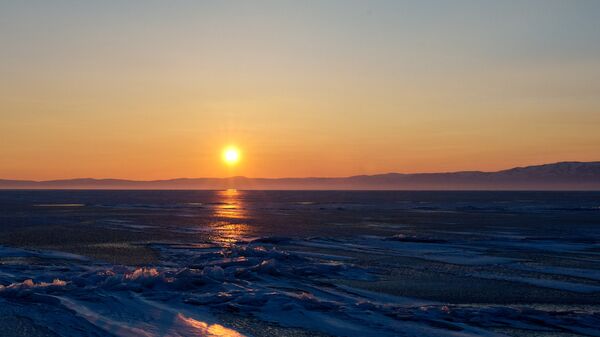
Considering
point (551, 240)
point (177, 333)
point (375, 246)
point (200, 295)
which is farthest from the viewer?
point (551, 240)

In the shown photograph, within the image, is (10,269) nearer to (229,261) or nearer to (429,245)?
(229,261)

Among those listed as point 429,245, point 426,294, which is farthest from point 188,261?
point 429,245

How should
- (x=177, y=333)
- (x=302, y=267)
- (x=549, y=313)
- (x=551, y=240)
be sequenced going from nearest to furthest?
(x=177, y=333)
(x=549, y=313)
(x=302, y=267)
(x=551, y=240)

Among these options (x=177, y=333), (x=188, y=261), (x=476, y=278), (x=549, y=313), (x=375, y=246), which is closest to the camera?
(x=177, y=333)

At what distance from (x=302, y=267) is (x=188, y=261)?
3496 mm

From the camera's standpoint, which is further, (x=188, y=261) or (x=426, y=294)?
(x=188, y=261)

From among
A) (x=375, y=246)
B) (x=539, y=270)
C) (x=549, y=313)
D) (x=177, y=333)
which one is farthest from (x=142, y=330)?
(x=375, y=246)

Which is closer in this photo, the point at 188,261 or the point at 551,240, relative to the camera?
the point at 188,261

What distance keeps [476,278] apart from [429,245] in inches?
277

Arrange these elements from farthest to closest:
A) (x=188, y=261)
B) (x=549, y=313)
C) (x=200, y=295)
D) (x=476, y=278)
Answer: (x=188, y=261), (x=476, y=278), (x=200, y=295), (x=549, y=313)

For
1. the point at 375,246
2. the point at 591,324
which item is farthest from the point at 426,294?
the point at 375,246

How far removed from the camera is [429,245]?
2067cm

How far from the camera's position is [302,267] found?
1458cm

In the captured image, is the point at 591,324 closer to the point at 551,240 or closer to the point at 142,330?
the point at 142,330
